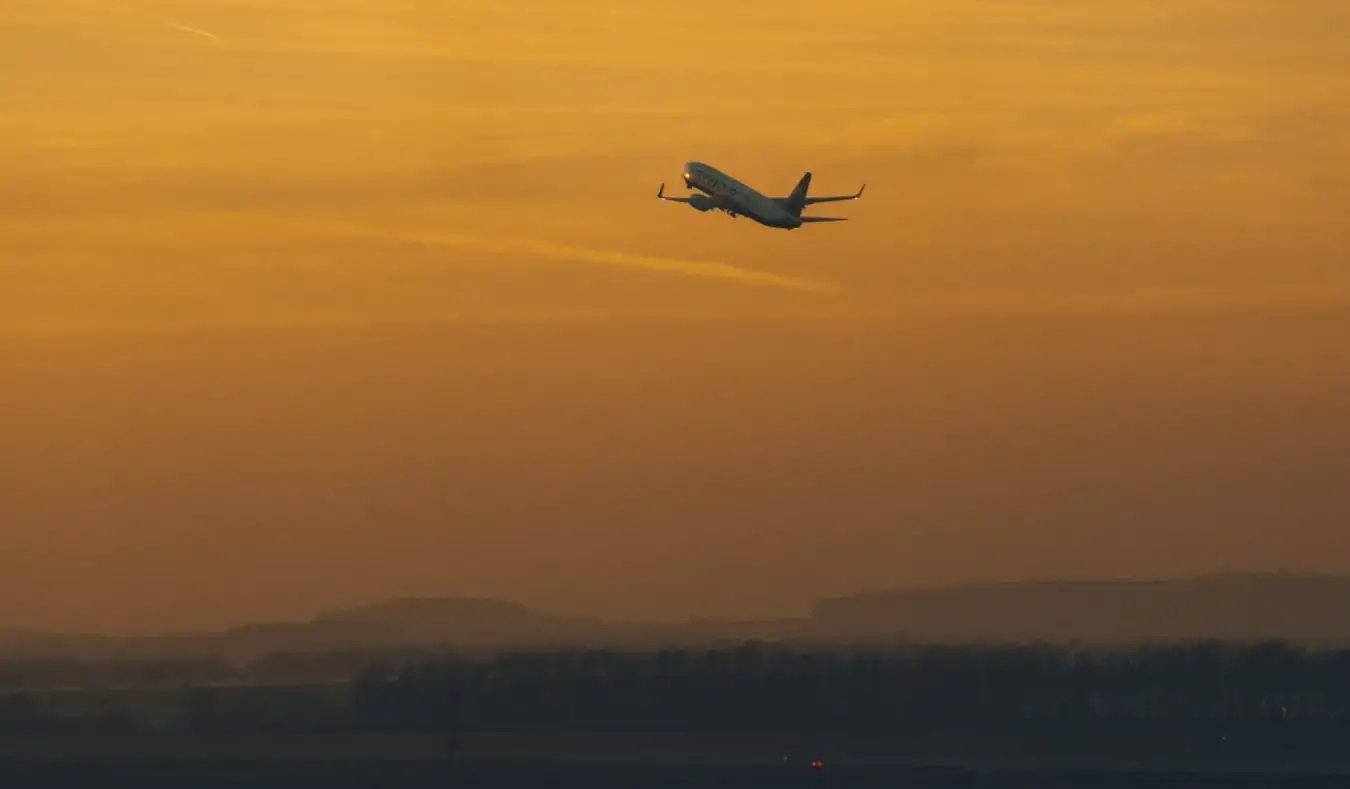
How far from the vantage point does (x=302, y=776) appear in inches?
7333

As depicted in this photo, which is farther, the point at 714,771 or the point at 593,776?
the point at 714,771

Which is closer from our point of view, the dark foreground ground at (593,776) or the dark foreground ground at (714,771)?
the dark foreground ground at (593,776)

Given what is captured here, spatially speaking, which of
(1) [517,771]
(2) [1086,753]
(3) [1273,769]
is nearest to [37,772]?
(1) [517,771]

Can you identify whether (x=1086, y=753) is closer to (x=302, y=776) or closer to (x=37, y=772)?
(x=302, y=776)

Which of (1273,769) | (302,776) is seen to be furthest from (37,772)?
(1273,769)

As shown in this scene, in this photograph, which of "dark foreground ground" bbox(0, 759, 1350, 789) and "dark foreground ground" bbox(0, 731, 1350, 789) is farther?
"dark foreground ground" bbox(0, 731, 1350, 789)

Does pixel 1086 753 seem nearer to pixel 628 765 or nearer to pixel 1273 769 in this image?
pixel 1273 769

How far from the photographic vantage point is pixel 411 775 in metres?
187

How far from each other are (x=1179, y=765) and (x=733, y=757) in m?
36.2

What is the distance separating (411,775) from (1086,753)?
56491mm

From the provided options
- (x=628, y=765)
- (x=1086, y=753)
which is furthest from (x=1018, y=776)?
(x=628, y=765)

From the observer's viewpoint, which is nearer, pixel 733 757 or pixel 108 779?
pixel 108 779

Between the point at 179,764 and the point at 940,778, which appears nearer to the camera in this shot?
the point at 940,778

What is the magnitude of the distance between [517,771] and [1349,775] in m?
64.8
